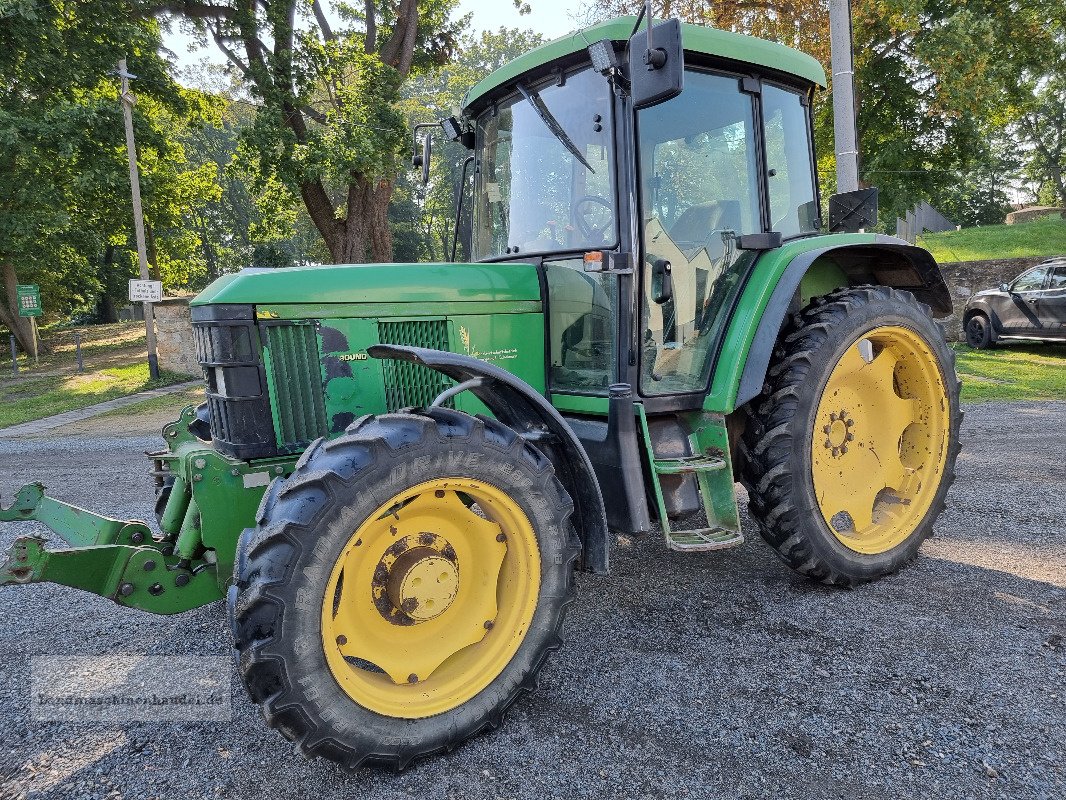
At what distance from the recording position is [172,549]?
2781mm

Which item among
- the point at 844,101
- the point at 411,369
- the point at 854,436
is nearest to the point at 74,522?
the point at 411,369

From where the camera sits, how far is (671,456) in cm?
316

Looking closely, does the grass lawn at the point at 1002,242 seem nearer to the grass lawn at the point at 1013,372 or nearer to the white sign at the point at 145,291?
the grass lawn at the point at 1013,372

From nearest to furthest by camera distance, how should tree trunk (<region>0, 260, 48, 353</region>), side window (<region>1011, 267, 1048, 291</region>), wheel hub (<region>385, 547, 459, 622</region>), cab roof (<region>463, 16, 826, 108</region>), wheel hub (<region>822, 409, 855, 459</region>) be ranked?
1. wheel hub (<region>385, 547, 459, 622</region>)
2. cab roof (<region>463, 16, 826, 108</region>)
3. wheel hub (<region>822, 409, 855, 459</region>)
4. side window (<region>1011, 267, 1048, 291</region>)
5. tree trunk (<region>0, 260, 48, 353</region>)

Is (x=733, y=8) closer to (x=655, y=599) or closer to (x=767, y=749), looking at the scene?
(x=655, y=599)

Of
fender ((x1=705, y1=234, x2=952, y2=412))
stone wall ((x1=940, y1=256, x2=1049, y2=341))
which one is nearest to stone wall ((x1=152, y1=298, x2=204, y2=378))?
fender ((x1=705, y1=234, x2=952, y2=412))

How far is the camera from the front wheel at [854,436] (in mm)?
3145

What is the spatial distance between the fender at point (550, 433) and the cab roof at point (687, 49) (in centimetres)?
146

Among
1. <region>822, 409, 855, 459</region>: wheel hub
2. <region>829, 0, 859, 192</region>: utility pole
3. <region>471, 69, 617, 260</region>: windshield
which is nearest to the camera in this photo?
<region>471, 69, 617, 260</region>: windshield

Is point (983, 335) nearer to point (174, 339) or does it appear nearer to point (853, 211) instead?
point (853, 211)

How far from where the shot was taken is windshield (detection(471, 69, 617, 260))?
9.75 feet

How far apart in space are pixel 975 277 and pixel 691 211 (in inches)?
562

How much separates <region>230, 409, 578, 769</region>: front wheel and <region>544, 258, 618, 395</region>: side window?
2.63ft

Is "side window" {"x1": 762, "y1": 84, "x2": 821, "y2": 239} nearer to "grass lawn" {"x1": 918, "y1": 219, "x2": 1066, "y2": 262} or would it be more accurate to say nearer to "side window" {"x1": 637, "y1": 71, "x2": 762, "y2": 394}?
"side window" {"x1": 637, "y1": 71, "x2": 762, "y2": 394}
